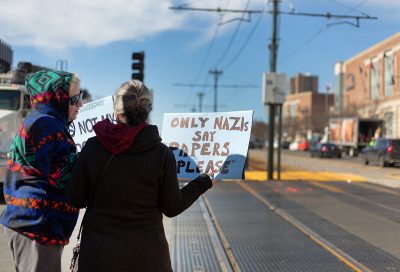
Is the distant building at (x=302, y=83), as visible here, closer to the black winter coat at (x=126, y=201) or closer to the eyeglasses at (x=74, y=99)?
the eyeglasses at (x=74, y=99)

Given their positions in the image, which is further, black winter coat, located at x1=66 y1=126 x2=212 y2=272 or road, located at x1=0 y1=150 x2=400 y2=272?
road, located at x1=0 y1=150 x2=400 y2=272

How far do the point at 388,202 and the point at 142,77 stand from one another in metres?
6.69

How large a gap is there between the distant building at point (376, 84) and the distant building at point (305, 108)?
246 inches

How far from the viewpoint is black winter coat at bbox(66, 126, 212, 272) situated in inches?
93.1

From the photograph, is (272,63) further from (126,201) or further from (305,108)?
(305,108)

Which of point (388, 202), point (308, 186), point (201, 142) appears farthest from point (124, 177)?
point (308, 186)

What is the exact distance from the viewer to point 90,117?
3.70 metres

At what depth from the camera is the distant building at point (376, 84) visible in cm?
685

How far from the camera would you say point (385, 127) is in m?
36.0

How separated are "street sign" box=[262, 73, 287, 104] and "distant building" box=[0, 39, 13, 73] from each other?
823 centimetres

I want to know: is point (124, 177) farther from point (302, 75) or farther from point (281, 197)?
point (302, 75)

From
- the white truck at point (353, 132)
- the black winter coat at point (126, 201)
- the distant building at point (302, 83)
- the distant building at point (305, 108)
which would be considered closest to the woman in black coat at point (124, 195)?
the black winter coat at point (126, 201)

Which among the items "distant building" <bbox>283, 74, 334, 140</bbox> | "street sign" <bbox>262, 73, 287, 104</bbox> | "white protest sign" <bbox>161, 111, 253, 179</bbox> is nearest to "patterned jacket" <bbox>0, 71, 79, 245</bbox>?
"white protest sign" <bbox>161, 111, 253, 179</bbox>

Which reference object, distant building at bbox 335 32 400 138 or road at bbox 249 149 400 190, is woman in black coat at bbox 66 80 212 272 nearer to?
distant building at bbox 335 32 400 138
